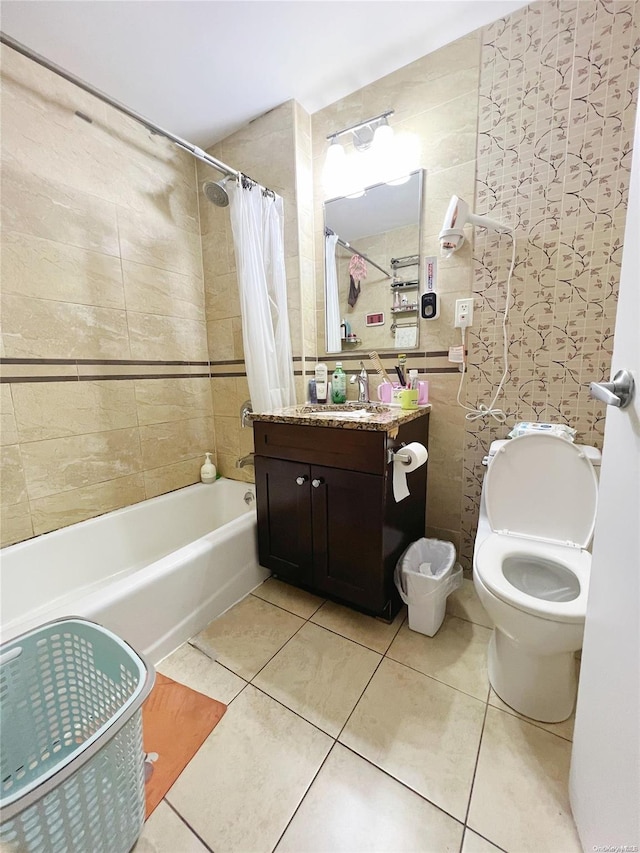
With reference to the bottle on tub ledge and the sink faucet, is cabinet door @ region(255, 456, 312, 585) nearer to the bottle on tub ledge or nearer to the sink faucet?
the sink faucet

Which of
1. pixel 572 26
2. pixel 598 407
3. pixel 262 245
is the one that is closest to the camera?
pixel 572 26

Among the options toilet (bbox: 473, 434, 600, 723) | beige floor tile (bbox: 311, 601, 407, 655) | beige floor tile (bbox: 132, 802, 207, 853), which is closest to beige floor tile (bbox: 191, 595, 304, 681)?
beige floor tile (bbox: 311, 601, 407, 655)

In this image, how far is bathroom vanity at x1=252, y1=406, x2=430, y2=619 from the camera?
4.04 feet

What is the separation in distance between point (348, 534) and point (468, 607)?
70cm

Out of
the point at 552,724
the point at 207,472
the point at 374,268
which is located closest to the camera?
the point at 552,724

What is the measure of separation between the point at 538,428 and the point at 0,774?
1.95m

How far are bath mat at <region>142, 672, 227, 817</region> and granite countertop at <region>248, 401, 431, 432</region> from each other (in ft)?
3.32

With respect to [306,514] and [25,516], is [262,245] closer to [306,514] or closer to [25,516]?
[306,514]

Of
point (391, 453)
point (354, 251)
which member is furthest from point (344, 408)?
point (354, 251)

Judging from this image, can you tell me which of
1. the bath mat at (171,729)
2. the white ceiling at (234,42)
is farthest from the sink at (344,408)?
the white ceiling at (234,42)

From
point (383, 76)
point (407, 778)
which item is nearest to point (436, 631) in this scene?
point (407, 778)

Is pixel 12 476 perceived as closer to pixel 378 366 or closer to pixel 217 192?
pixel 217 192

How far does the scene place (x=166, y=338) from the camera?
1908 millimetres

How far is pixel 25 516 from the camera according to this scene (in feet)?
4.64
